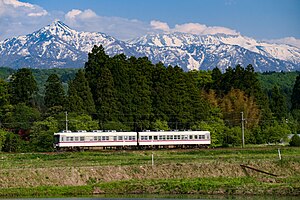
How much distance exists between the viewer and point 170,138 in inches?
2692

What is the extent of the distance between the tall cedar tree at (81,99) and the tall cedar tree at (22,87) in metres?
7.67

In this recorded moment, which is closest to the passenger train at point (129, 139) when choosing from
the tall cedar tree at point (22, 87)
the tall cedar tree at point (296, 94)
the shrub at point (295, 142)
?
the shrub at point (295, 142)

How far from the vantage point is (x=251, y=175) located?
39375 millimetres

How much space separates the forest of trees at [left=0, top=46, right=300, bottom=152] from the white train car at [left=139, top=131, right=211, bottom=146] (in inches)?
202

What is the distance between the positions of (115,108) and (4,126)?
12.7 m

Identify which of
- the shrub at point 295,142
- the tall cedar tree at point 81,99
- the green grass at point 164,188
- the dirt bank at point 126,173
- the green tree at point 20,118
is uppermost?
the tall cedar tree at point 81,99

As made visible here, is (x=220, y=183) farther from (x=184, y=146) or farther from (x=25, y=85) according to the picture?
(x=25, y=85)

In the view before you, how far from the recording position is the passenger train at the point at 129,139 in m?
65.3

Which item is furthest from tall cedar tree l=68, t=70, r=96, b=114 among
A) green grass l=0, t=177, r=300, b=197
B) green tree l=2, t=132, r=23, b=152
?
green grass l=0, t=177, r=300, b=197

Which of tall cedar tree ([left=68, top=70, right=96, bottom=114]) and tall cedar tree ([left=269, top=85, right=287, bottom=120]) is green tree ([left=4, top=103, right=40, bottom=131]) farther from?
tall cedar tree ([left=269, top=85, right=287, bottom=120])

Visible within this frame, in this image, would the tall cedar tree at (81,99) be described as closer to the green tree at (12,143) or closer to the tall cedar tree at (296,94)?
the green tree at (12,143)

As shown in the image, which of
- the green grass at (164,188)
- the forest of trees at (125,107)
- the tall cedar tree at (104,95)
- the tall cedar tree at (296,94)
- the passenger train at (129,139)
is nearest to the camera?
the green grass at (164,188)

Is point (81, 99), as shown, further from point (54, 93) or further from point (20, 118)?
point (20, 118)

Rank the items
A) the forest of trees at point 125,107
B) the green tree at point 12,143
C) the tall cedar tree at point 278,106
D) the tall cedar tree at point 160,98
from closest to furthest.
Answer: the green tree at point 12,143 < the forest of trees at point 125,107 < the tall cedar tree at point 160,98 < the tall cedar tree at point 278,106
